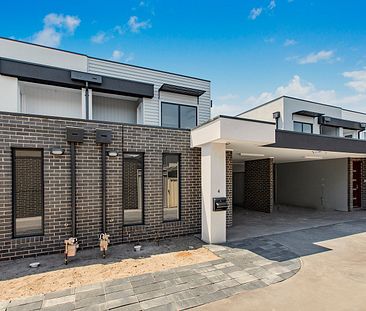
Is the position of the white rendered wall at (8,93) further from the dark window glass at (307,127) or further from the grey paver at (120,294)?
the dark window glass at (307,127)

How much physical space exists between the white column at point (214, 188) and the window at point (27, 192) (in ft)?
13.2

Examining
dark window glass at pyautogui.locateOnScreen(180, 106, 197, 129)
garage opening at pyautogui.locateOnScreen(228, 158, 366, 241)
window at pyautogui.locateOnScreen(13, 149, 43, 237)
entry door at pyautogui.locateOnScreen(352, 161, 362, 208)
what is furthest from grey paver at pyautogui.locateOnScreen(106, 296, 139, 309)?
entry door at pyautogui.locateOnScreen(352, 161, 362, 208)

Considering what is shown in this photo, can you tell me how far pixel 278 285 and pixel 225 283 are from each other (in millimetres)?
901

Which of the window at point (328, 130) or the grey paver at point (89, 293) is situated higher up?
the window at point (328, 130)

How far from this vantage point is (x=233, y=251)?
558 centimetres

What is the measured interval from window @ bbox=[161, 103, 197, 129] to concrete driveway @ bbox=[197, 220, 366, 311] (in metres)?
6.07

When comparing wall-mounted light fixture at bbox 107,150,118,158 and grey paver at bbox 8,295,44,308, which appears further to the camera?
wall-mounted light fixture at bbox 107,150,118,158

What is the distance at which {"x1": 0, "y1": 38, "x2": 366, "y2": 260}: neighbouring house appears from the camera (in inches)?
210

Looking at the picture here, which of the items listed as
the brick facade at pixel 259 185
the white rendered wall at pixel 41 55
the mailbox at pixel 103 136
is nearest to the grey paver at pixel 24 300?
the mailbox at pixel 103 136

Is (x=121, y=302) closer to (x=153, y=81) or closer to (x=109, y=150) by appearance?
(x=109, y=150)

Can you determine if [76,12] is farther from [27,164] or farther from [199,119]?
[199,119]

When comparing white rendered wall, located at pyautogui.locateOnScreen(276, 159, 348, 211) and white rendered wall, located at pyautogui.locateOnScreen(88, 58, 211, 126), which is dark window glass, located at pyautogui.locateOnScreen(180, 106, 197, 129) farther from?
white rendered wall, located at pyautogui.locateOnScreen(276, 159, 348, 211)

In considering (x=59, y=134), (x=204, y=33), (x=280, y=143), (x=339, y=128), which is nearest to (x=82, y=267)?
(x=59, y=134)

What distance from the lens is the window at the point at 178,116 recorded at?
1045cm
